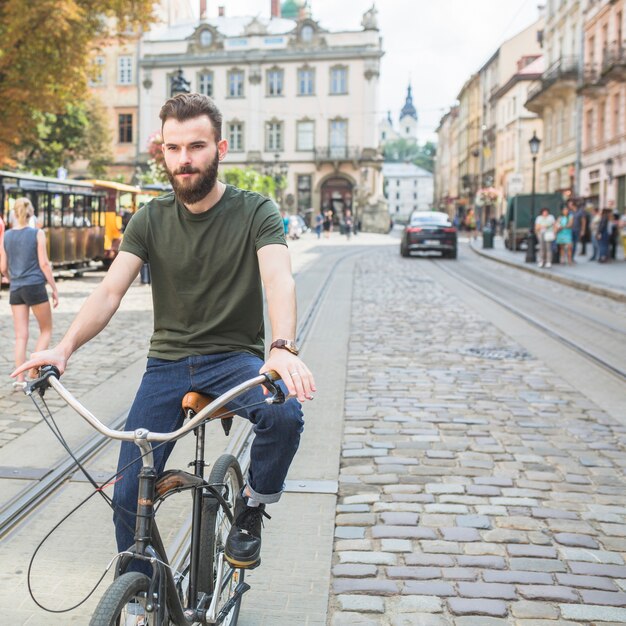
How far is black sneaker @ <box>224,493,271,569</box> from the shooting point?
291 centimetres

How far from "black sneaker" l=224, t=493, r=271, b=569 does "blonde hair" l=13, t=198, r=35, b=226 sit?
18.9 feet

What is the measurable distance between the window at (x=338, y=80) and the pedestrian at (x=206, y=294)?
63808 mm

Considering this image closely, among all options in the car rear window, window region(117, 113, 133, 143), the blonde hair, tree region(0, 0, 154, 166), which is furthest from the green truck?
window region(117, 113, 133, 143)

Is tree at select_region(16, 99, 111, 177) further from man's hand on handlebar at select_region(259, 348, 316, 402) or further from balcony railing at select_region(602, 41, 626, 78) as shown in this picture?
man's hand on handlebar at select_region(259, 348, 316, 402)

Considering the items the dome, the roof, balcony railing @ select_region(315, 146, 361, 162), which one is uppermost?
the dome

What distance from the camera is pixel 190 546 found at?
9.04ft

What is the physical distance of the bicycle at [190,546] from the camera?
7.52 ft

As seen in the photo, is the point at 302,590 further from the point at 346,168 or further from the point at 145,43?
the point at 145,43

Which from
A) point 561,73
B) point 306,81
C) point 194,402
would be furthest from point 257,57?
point 194,402

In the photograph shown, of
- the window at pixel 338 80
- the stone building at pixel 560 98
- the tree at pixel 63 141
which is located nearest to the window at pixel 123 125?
the tree at pixel 63 141

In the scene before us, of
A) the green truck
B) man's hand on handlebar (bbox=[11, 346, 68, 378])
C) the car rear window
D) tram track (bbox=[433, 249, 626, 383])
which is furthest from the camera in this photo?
the green truck

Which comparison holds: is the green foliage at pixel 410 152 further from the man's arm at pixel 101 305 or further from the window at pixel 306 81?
the man's arm at pixel 101 305

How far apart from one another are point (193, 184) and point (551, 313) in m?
11.7

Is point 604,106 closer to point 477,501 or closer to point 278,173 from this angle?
point 278,173
